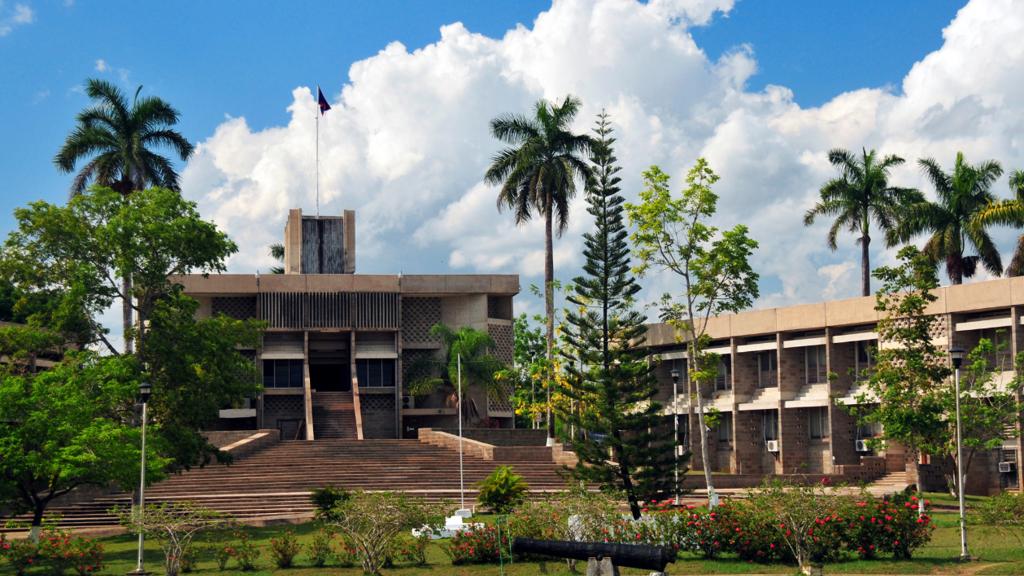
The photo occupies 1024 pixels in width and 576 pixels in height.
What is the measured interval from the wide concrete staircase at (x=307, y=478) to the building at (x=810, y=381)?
26.0 feet

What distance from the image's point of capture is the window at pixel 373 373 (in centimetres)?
4181

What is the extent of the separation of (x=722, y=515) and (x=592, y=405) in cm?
923

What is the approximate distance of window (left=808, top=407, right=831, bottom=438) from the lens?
1262 inches

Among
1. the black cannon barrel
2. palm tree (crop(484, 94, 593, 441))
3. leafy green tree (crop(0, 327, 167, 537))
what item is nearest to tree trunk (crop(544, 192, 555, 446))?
palm tree (crop(484, 94, 593, 441))

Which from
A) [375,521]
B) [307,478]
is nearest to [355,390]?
[307,478]

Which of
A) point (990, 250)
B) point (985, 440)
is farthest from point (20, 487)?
point (990, 250)

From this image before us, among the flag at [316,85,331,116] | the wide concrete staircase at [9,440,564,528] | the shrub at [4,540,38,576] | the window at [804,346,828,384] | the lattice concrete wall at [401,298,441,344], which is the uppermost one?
the flag at [316,85,331,116]

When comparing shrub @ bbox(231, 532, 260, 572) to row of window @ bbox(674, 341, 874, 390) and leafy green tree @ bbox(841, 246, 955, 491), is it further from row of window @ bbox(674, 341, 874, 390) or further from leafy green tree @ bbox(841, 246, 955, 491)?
row of window @ bbox(674, 341, 874, 390)

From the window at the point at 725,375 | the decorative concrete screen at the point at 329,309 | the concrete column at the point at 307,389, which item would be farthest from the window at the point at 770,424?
the concrete column at the point at 307,389

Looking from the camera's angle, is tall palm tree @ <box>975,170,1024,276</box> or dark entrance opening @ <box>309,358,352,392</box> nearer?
tall palm tree @ <box>975,170,1024,276</box>

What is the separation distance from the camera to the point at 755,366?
113ft

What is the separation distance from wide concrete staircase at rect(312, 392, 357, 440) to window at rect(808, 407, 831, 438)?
17.4 m

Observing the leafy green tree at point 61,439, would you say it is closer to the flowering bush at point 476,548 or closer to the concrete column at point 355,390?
the flowering bush at point 476,548

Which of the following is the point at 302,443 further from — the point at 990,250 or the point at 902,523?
the point at 990,250
